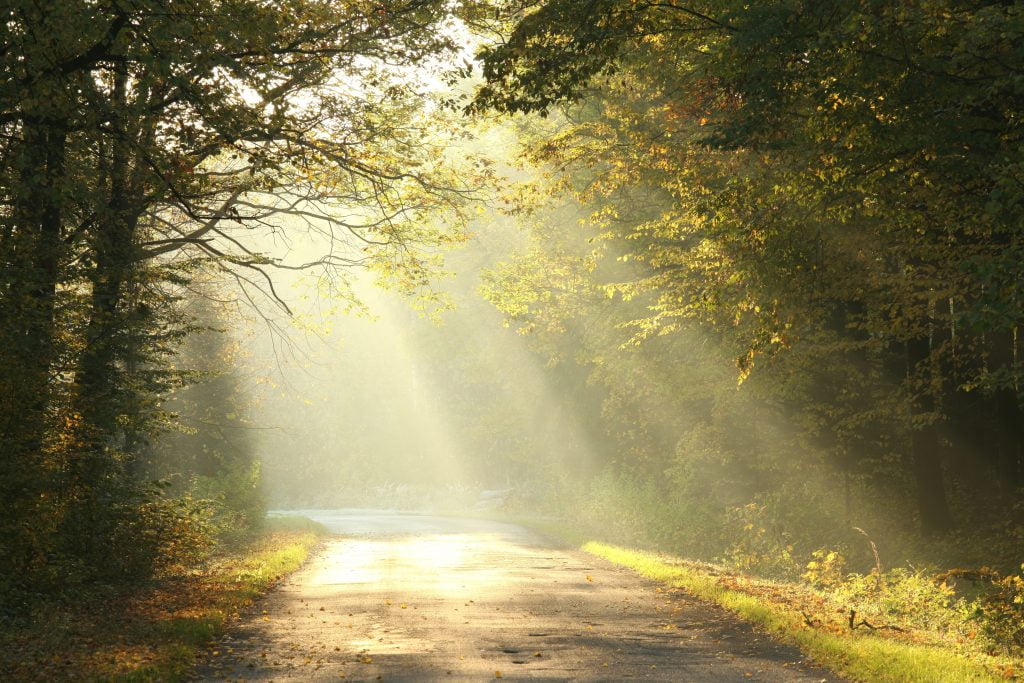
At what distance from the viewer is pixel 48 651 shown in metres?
10.6

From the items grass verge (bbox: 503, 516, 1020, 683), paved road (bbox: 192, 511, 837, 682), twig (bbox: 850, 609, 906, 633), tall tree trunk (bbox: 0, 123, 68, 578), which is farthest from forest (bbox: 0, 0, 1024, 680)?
paved road (bbox: 192, 511, 837, 682)

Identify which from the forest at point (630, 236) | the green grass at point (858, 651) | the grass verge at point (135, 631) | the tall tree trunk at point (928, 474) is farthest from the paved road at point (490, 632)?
the tall tree trunk at point (928, 474)

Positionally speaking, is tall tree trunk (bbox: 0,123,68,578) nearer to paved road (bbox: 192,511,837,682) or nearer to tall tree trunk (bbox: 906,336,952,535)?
paved road (bbox: 192,511,837,682)

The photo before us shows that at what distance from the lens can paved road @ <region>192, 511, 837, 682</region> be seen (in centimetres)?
999

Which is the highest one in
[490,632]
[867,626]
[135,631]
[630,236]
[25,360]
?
[630,236]

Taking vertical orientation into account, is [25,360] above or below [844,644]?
above

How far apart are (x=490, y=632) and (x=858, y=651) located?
437 cm

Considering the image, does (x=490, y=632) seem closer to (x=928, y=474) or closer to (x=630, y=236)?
(x=630, y=236)

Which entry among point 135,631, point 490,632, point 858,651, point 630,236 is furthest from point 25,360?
point 630,236

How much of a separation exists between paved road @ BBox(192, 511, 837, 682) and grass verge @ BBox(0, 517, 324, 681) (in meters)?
0.39

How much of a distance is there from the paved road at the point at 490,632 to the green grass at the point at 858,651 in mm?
283

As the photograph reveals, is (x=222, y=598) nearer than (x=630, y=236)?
Yes

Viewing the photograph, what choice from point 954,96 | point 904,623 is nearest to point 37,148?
point 954,96

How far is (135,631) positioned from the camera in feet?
39.4
